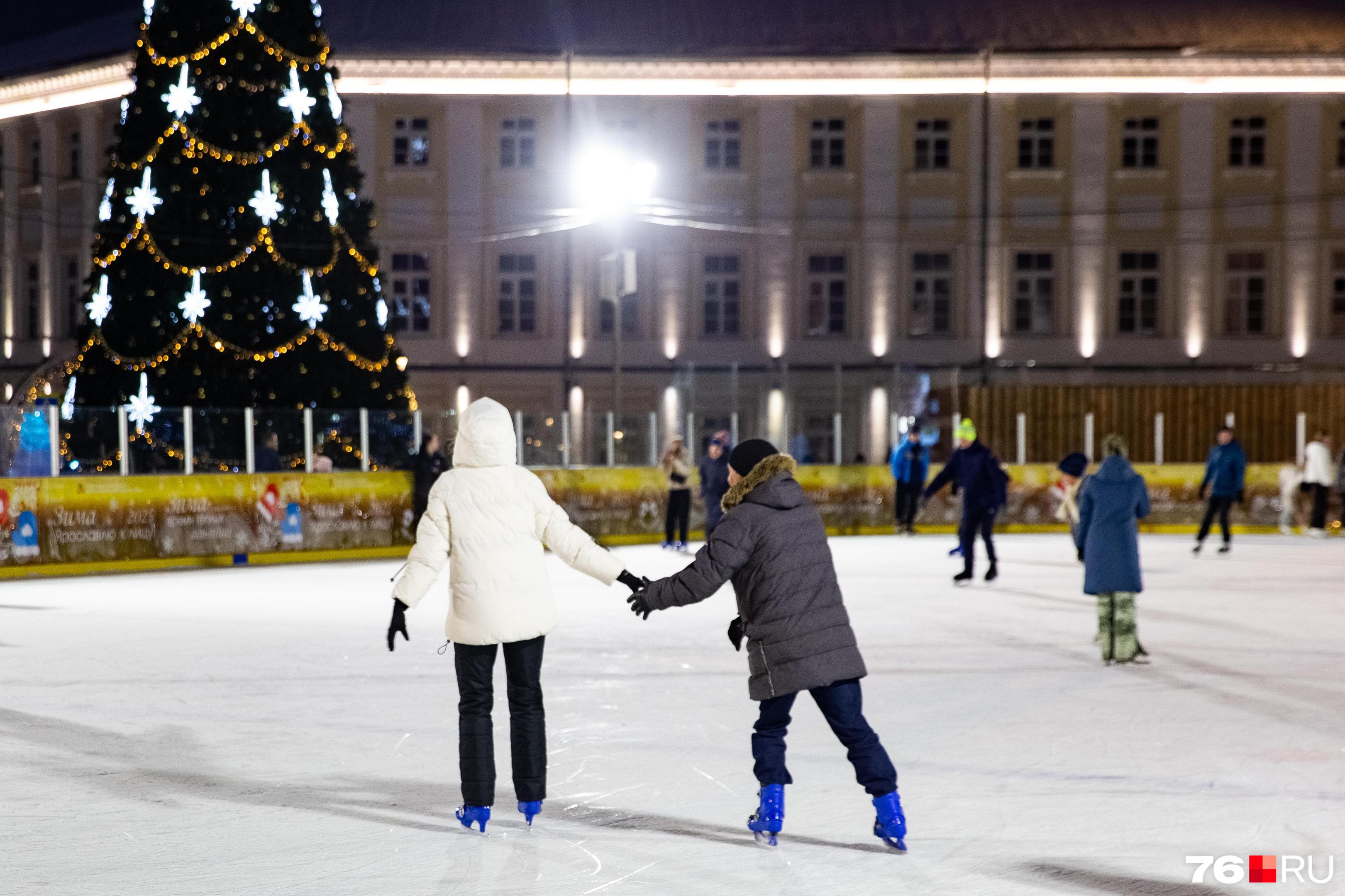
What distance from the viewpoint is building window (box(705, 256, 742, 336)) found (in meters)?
38.1

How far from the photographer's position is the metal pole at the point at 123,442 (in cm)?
1961

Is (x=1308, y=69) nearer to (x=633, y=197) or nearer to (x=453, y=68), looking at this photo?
(x=633, y=197)

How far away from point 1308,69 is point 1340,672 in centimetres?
3187

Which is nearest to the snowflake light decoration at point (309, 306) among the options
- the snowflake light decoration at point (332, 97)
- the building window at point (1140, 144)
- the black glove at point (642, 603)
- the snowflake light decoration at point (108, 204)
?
the snowflake light decoration at point (332, 97)

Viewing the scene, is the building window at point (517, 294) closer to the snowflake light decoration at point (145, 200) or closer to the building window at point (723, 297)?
the building window at point (723, 297)

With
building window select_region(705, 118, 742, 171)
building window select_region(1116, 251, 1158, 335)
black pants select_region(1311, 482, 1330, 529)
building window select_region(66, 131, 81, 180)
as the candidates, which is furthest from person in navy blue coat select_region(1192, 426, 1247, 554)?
building window select_region(66, 131, 81, 180)

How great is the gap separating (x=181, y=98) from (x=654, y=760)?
18974 millimetres

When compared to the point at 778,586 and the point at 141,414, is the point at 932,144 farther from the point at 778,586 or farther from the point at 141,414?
the point at 778,586

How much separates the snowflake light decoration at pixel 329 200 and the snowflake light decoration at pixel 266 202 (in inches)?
28.6

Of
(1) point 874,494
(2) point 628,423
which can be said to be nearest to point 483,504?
(2) point 628,423

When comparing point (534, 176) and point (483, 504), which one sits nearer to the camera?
point (483, 504)

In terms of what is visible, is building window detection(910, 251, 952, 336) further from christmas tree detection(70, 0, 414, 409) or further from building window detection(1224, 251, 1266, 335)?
christmas tree detection(70, 0, 414, 409)

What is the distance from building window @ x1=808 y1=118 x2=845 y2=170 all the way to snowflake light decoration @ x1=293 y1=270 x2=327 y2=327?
56.4 feet

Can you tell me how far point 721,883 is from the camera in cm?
513
